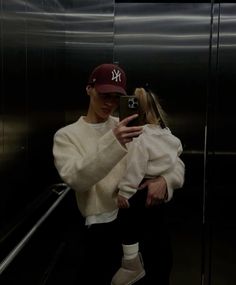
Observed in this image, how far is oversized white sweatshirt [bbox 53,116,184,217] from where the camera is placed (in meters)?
1.58

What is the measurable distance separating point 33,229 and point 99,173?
2.22 ft

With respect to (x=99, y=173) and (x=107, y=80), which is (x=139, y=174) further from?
(x=107, y=80)

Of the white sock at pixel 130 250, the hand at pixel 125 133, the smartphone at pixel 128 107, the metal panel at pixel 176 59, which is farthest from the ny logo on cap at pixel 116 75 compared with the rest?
the metal panel at pixel 176 59

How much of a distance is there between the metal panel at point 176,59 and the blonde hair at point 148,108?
124cm

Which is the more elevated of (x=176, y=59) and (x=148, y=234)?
(x=176, y=59)

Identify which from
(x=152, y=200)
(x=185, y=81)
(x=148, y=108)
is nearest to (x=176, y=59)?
(x=185, y=81)

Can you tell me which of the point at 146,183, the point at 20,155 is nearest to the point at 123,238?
the point at 146,183

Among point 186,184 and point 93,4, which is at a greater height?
point 93,4

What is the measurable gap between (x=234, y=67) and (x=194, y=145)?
62cm

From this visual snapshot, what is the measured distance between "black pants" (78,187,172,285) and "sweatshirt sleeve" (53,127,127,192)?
243 mm

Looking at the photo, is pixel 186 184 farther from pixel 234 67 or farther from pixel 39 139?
pixel 39 139

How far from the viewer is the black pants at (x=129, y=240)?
1.78 metres

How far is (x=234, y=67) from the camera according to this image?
3.03m

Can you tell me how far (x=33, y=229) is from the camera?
208 cm
